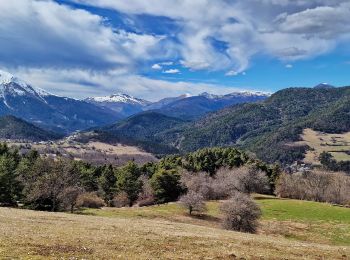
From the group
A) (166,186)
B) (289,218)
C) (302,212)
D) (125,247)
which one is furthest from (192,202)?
(125,247)

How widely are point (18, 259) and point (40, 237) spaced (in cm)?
961

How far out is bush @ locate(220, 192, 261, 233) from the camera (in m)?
68.0

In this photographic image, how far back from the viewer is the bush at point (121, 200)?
127144 mm

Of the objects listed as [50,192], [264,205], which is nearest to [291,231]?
[264,205]

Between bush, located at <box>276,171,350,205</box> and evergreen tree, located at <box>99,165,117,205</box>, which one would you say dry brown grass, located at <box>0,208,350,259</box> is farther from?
bush, located at <box>276,171,350,205</box>

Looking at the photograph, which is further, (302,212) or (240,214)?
(302,212)

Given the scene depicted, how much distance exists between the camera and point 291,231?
7800 centimetres

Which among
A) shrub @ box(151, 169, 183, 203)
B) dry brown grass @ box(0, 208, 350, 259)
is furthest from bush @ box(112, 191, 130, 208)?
dry brown grass @ box(0, 208, 350, 259)

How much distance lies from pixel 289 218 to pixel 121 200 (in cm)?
5547

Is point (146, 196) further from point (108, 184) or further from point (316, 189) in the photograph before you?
point (316, 189)

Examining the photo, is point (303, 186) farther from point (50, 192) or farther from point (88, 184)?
point (50, 192)

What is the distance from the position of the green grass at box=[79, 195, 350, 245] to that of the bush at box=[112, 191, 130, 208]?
2596 cm

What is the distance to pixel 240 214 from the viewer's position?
68125 millimetres

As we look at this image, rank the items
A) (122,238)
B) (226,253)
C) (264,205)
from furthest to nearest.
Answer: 1. (264,205)
2. (122,238)
3. (226,253)
